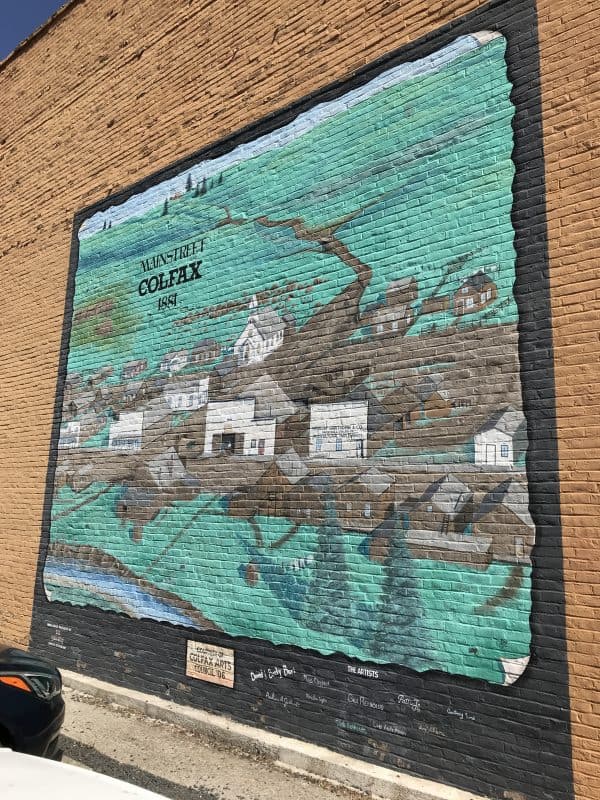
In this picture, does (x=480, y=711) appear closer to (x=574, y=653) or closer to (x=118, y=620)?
(x=574, y=653)

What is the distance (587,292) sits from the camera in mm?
4285

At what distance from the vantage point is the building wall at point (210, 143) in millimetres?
4109

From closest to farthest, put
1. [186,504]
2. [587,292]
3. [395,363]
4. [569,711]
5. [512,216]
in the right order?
[569,711], [587,292], [512,216], [395,363], [186,504]

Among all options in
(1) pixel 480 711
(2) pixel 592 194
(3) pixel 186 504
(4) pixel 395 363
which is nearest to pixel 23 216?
(3) pixel 186 504

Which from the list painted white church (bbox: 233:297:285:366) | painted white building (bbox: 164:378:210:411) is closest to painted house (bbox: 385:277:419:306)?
painted white church (bbox: 233:297:285:366)

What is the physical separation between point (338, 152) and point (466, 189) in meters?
1.55

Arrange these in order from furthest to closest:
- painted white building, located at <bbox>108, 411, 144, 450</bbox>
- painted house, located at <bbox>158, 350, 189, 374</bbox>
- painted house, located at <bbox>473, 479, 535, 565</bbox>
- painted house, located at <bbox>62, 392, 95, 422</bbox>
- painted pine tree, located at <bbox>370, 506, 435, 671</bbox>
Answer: painted house, located at <bbox>62, 392, 95, 422</bbox>, painted white building, located at <bbox>108, 411, 144, 450</bbox>, painted house, located at <bbox>158, 350, 189, 374</bbox>, painted pine tree, located at <bbox>370, 506, 435, 671</bbox>, painted house, located at <bbox>473, 479, 535, 565</bbox>

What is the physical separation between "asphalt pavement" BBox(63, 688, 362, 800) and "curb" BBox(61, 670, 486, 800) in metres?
0.08

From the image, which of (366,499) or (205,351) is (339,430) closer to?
(366,499)

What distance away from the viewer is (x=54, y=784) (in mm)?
2535

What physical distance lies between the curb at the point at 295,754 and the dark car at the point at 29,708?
5.75 ft

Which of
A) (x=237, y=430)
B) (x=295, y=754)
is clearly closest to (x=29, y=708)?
(x=295, y=754)

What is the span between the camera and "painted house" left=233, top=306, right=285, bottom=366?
20.1 feet

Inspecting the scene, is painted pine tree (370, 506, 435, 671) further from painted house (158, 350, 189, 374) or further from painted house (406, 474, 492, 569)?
painted house (158, 350, 189, 374)
